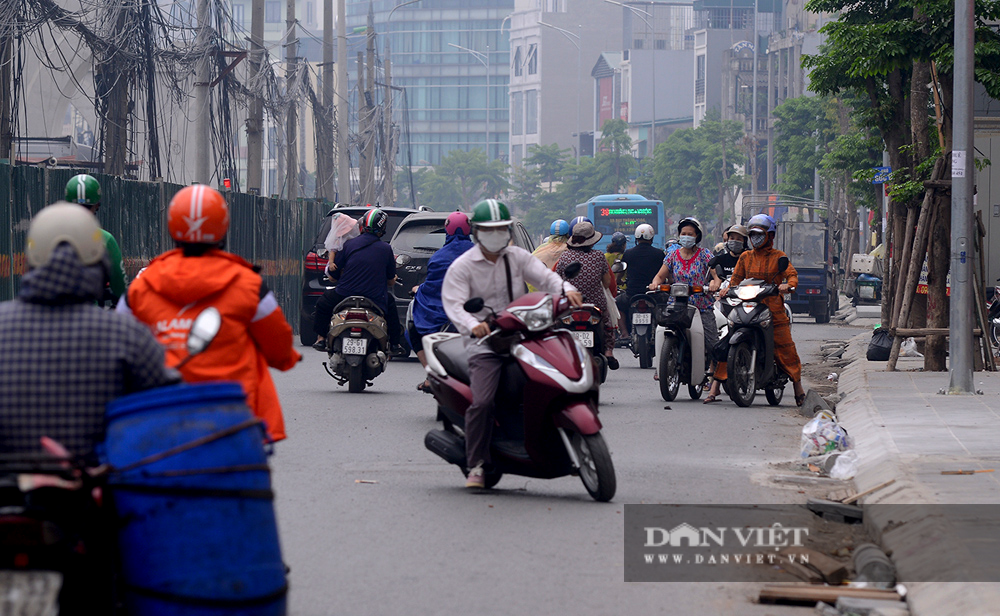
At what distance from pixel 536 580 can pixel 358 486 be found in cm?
244

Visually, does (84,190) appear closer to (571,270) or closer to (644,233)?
(571,270)

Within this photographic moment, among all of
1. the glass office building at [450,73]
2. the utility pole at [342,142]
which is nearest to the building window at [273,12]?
the glass office building at [450,73]

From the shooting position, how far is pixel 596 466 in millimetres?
7160

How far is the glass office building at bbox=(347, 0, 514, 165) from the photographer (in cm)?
15450

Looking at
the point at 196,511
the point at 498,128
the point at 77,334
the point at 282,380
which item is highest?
the point at 498,128

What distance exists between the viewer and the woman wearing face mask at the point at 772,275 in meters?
12.6

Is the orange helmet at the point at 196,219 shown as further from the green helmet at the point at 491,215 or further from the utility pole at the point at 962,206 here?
the utility pole at the point at 962,206

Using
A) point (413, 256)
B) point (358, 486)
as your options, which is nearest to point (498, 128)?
point (413, 256)

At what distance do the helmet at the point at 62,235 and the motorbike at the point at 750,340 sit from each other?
9197mm

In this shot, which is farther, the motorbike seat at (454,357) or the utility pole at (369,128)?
the utility pole at (369,128)

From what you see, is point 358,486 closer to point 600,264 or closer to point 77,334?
point 77,334

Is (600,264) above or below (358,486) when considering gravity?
above

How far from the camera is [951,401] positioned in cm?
1177

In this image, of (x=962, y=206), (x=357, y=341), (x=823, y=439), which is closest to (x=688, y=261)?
(x=962, y=206)
